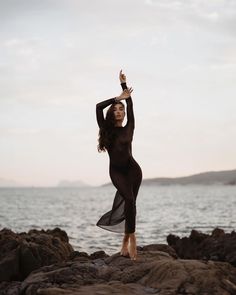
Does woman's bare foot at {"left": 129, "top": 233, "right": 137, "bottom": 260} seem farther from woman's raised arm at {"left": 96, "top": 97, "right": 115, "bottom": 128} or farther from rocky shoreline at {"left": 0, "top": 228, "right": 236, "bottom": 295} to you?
woman's raised arm at {"left": 96, "top": 97, "right": 115, "bottom": 128}

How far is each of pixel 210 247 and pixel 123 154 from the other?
13.4 meters

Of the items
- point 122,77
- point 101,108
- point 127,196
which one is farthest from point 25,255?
point 122,77

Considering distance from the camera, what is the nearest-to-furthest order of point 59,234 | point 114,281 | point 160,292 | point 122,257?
point 160,292
point 114,281
point 122,257
point 59,234

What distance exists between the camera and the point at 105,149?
8.98 m

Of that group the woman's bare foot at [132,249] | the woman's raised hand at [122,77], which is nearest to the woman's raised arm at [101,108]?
the woman's raised hand at [122,77]

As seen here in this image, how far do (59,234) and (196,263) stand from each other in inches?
584

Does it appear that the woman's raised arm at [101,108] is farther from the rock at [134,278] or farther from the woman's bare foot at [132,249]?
the rock at [134,278]

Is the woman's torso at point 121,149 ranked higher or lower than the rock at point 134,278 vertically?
higher

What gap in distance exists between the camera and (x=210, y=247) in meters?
20.8

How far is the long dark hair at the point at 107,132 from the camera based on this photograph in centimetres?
877

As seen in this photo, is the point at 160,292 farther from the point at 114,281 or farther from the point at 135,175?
the point at 135,175

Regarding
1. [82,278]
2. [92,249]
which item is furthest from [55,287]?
[92,249]

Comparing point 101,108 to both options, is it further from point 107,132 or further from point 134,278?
point 134,278

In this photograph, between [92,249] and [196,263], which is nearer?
[196,263]
